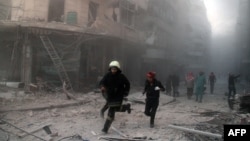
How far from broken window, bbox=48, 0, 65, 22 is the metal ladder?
2227mm

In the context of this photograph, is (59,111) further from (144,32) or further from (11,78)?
(144,32)

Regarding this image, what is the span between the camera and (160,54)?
98.7 ft

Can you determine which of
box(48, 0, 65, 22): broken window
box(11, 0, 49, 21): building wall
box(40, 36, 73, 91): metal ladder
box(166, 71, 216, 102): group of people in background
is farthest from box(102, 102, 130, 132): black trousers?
box(48, 0, 65, 22): broken window

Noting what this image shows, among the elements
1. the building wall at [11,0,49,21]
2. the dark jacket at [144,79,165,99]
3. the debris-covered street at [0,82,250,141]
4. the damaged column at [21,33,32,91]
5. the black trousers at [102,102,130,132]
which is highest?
the building wall at [11,0,49,21]

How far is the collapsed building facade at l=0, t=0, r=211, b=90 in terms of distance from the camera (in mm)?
16672

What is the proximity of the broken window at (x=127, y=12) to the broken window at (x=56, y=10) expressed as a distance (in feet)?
17.1

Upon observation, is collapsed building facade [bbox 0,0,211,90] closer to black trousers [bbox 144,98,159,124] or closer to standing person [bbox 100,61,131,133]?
black trousers [bbox 144,98,159,124]

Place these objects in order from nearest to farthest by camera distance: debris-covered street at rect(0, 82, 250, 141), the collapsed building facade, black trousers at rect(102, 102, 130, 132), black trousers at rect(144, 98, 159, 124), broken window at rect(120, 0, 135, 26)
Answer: debris-covered street at rect(0, 82, 250, 141), black trousers at rect(102, 102, 130, 132), black trousers at rect(144, 98, 159, 124), the collapsed building facade, broken window at rect(120, 0, 135, 26)

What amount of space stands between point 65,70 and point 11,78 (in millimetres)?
3244

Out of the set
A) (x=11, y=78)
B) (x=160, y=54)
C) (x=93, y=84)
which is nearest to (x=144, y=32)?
(x=160, y=54)

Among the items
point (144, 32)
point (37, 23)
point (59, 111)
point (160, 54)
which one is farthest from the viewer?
point (160, 54)

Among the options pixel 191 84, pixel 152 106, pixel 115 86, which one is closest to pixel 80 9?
pixel 191 84

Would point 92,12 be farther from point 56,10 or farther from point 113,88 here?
point 113,88

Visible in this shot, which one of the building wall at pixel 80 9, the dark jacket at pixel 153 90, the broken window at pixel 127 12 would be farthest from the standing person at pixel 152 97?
the broken window at pixel 127 12
